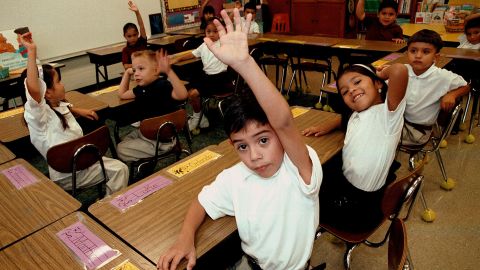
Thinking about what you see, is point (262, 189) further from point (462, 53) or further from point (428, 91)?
point (462, 53)

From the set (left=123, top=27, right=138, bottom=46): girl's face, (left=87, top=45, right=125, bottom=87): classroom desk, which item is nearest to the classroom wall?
(left=87, top=45, right=125, bottom=87): classroom desk

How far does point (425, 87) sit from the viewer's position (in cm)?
228

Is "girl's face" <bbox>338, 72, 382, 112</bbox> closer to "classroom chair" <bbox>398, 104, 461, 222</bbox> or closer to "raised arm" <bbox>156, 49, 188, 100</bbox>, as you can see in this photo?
"classroom chair" <bbox>398, 104, 461, 222</bbox>

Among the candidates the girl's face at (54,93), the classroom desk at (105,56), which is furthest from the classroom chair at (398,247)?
the classroom desk at (105,56)


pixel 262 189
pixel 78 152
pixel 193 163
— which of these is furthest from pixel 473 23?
pixel 78 152

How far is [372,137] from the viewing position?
1.49 m

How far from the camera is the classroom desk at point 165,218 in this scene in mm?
1079

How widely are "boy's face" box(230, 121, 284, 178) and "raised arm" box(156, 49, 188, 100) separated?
4.48 ft

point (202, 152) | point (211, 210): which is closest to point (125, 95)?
point (202, 152)

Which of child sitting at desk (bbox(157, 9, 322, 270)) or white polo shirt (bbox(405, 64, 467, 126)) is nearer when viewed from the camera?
child sitting at desk (bbox(157, 9, 322, 270))

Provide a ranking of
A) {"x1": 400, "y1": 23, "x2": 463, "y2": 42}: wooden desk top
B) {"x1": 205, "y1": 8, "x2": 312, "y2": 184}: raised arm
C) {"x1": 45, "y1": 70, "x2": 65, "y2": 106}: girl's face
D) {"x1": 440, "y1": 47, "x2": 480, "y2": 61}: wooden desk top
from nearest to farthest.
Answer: {"x1": 205, "y1": 8, "x2": 312, "y2": 184}: raised arm → {"x1": 45, "y1": 70, "x2": 65, "y2": 106}: girl's face → {"x1": 440, "y1": 47, "x2": 480, "y2": 61}: wooden desk top → {"x1": 400, "y1": 23, "x2": 463, "y2": 42}: wooden desk top

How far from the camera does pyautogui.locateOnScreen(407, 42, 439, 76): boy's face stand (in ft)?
7.35

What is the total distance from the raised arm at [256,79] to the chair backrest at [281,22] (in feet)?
22.2

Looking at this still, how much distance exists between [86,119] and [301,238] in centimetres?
202
